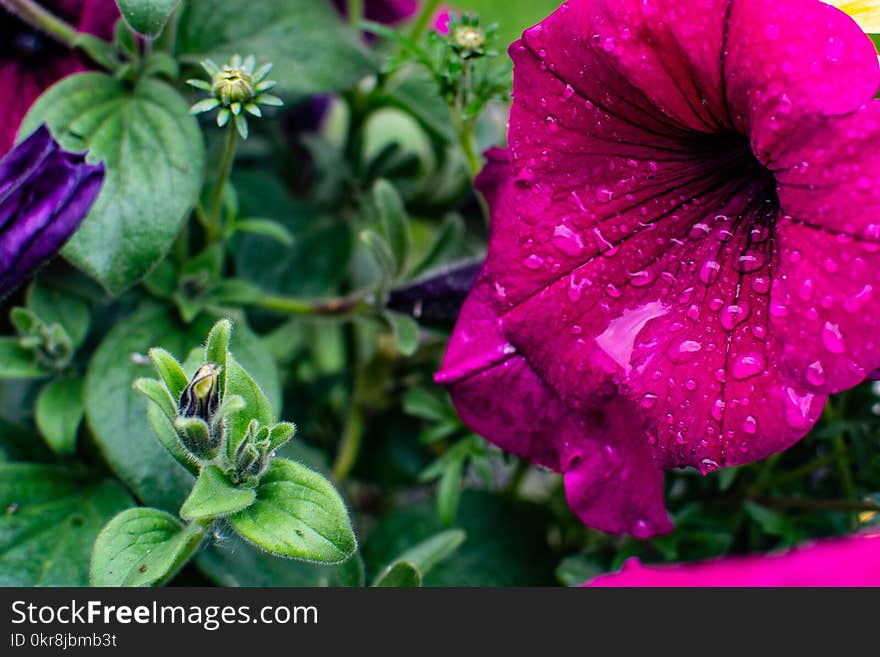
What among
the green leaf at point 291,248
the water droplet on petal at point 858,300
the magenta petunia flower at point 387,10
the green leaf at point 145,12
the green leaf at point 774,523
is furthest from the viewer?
the magenta petunia flower at point 387,10

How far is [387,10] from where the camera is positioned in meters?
1.02

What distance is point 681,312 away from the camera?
578mm

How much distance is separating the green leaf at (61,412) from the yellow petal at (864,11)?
21.7 inches

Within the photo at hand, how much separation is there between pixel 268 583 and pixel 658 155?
409 millimetres

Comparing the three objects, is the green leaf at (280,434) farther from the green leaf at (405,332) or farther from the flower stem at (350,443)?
the flower stem at (350,443)

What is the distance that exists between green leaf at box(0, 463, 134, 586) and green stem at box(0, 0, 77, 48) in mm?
310

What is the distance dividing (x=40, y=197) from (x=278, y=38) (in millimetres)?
255

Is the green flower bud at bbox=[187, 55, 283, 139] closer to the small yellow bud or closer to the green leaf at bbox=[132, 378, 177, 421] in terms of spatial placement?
the small yellow bud

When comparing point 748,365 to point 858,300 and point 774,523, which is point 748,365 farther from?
point 774,523

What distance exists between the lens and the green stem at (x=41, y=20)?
68cm

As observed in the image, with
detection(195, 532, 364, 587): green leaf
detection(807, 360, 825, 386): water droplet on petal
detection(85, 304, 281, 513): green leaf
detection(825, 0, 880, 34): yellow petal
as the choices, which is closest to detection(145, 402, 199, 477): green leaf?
detection(85, 304, 281, 513): green leaf

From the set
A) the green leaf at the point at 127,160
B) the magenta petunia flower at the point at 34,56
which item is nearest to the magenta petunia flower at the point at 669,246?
the green leaf at the point at 127,160

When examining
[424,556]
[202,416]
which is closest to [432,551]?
[424,556]

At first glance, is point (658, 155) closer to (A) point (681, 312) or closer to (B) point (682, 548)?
(A) point (681, 312)
